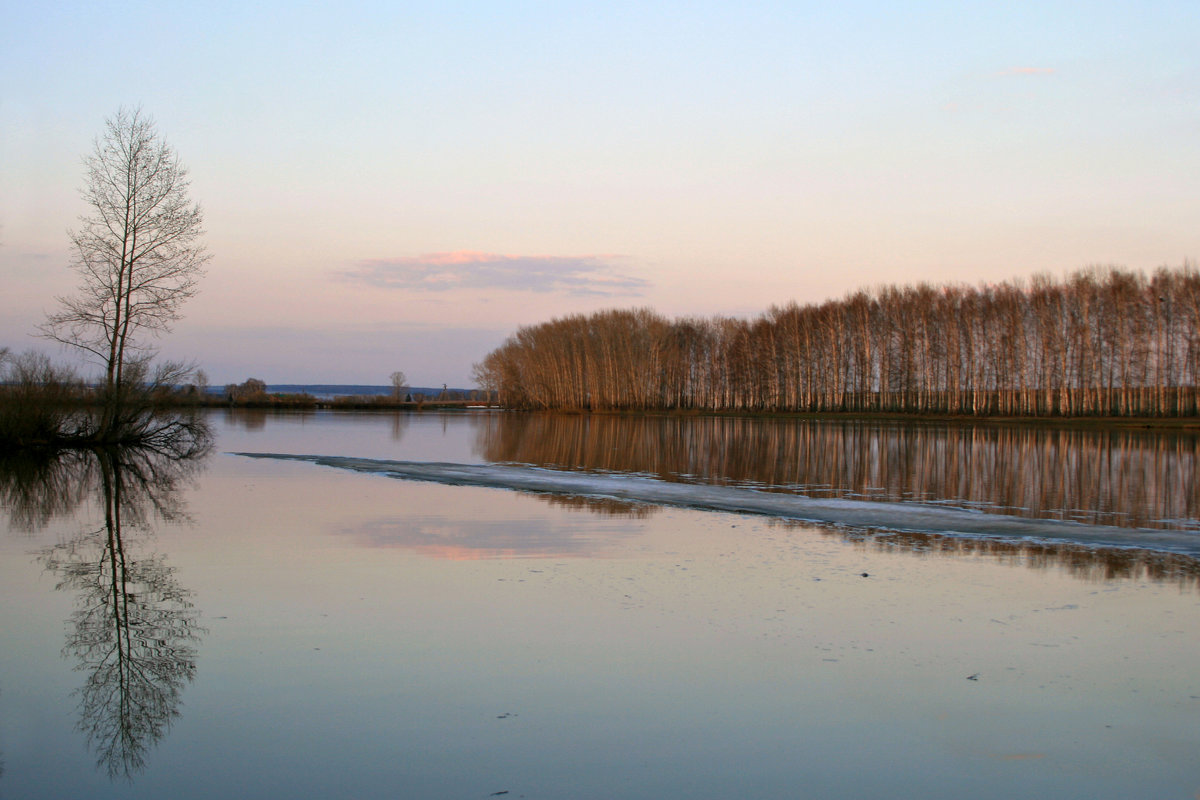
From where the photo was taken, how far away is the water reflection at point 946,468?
15.3 metres

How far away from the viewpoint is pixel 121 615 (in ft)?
23.2

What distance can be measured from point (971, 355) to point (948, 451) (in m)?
42.1

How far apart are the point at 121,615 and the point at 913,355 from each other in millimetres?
72182

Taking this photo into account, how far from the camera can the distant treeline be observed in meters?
58.3

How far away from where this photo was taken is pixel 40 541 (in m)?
10.5

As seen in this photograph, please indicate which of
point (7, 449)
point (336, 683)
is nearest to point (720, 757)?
point (336, 683)

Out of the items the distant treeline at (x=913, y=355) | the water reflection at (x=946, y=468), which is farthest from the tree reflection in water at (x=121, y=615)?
the distant treeline at (x=913, y=355)

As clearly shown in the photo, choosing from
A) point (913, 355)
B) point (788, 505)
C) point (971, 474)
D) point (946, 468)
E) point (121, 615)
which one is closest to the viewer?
point (121, 615)

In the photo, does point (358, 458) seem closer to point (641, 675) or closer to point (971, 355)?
point (641, 675)

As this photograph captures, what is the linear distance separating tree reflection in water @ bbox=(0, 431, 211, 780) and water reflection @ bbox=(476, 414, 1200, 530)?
429 inches

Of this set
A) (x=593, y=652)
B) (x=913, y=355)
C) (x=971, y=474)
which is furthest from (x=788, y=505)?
(x=913, y=355)

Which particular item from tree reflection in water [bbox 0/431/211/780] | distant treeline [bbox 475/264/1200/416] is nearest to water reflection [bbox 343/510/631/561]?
tree reflection in water [bbox 0/431/211/780]

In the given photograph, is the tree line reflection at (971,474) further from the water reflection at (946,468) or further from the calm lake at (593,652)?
the calm lake at (593,652)

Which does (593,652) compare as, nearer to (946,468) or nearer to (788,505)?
(788,505)
